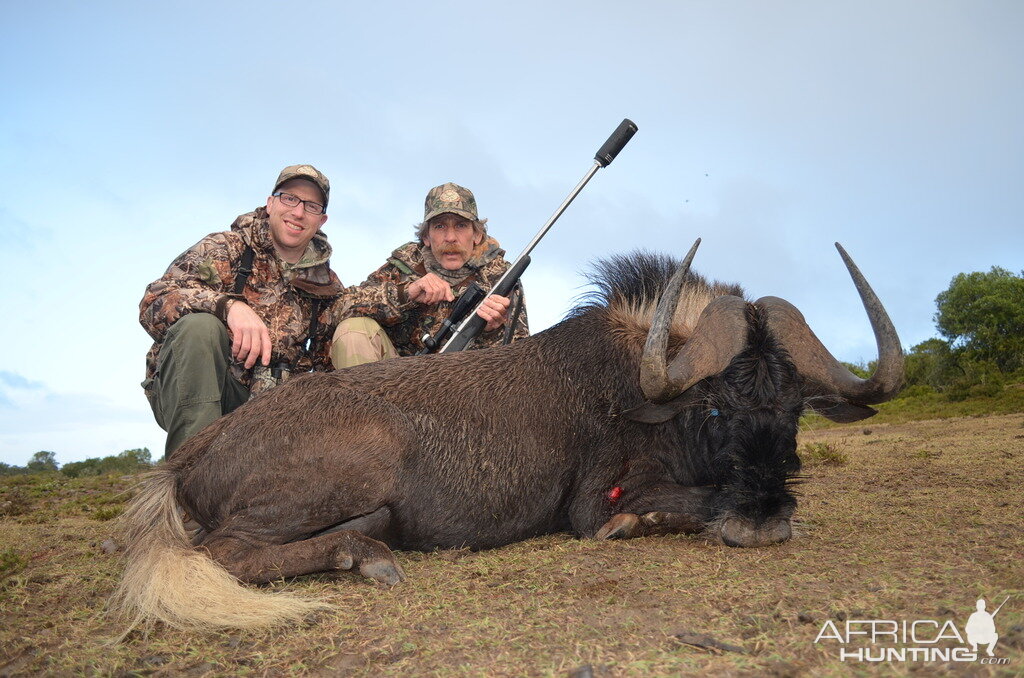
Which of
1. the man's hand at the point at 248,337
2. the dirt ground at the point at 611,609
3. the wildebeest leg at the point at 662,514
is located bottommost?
the dirt ground at the point at 611,609

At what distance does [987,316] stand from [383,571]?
72.4 feet

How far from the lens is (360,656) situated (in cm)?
281

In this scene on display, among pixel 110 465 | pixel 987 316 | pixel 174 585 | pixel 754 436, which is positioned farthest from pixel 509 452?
pixel 987 316

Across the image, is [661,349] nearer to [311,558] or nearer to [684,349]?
[684,349]

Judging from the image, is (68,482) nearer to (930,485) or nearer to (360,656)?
(360,656)

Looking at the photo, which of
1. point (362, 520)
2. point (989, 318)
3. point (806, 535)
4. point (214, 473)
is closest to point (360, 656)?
point (362, 520)

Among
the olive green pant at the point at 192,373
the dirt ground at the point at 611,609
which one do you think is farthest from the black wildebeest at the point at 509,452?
the olive green pant at the point at 192,373

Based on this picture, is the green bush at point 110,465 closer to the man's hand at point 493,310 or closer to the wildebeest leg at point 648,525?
the man's hand at point 493,310

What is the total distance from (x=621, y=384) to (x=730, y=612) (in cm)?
206

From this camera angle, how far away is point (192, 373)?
5691 mm

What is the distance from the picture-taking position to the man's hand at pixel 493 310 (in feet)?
21.6

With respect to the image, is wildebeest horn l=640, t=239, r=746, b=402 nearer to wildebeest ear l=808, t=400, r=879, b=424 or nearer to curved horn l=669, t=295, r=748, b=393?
curved horn l=669, t=295, r=748, b=393

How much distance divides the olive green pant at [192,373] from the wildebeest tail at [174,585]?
143 cm

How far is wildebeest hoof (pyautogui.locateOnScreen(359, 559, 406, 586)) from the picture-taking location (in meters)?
3.73
